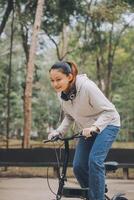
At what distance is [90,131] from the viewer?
4.38 m

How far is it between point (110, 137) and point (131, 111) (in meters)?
55.0

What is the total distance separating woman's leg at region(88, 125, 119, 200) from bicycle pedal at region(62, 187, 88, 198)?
0.31 ft

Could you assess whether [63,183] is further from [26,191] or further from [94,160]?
[26,191]

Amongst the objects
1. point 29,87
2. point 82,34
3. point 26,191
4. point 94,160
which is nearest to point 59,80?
point 94,160

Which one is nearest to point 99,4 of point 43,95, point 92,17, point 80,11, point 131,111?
point 92,17

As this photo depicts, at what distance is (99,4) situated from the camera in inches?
1181

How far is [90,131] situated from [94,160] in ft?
1.01

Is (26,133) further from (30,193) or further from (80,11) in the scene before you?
(30,193)

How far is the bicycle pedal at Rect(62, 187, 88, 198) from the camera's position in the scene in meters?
4.51

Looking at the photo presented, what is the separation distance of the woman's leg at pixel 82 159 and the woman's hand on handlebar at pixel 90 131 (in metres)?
0.31

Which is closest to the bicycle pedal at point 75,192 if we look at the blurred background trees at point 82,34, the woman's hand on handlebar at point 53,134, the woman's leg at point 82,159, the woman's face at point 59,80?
the woman's leg at point 82,159

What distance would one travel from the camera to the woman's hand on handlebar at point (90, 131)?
14.3 ft

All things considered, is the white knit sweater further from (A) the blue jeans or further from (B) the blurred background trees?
(B) the blurred background trees

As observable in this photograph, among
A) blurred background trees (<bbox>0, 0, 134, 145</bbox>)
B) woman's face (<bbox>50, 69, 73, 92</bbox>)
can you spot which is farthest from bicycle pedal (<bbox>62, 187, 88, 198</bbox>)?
blurred background trees (<bbox>0, 0, 134, 145</bbox>)
